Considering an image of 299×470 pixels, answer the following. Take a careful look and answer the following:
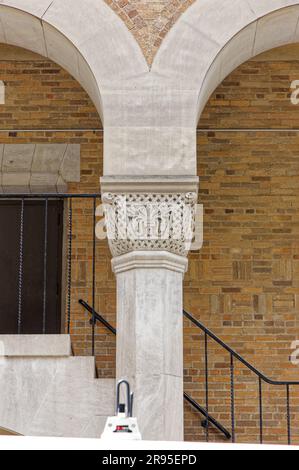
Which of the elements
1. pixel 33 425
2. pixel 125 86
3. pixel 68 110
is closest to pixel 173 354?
pixel 33 425

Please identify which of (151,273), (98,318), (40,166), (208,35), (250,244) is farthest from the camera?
(40,166)

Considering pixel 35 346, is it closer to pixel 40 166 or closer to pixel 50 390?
pixel 50 390

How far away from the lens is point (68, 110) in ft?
35.9

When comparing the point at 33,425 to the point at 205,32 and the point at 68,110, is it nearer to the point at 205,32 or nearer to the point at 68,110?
the point at 205,32

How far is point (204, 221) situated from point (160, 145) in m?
2.57

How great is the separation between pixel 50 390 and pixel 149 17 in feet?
9.53

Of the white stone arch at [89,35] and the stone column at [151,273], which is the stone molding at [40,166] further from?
the stone column at [151,273]

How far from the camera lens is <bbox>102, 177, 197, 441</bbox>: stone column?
7910 millimetres

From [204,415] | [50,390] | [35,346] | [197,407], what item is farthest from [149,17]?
[204,415]

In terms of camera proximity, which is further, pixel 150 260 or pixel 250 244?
pixel 250 244

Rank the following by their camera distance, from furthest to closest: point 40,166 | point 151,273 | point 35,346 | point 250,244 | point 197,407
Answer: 1. point 40,166
2. point 250,244
3. point 197,407
4. point 35,346
5. point 151,273

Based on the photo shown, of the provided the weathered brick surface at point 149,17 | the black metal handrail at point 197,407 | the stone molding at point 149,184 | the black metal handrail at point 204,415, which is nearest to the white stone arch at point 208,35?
the weathered brick surface at point 149,17

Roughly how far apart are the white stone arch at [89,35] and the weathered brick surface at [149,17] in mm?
61

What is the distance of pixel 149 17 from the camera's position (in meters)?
8.50
